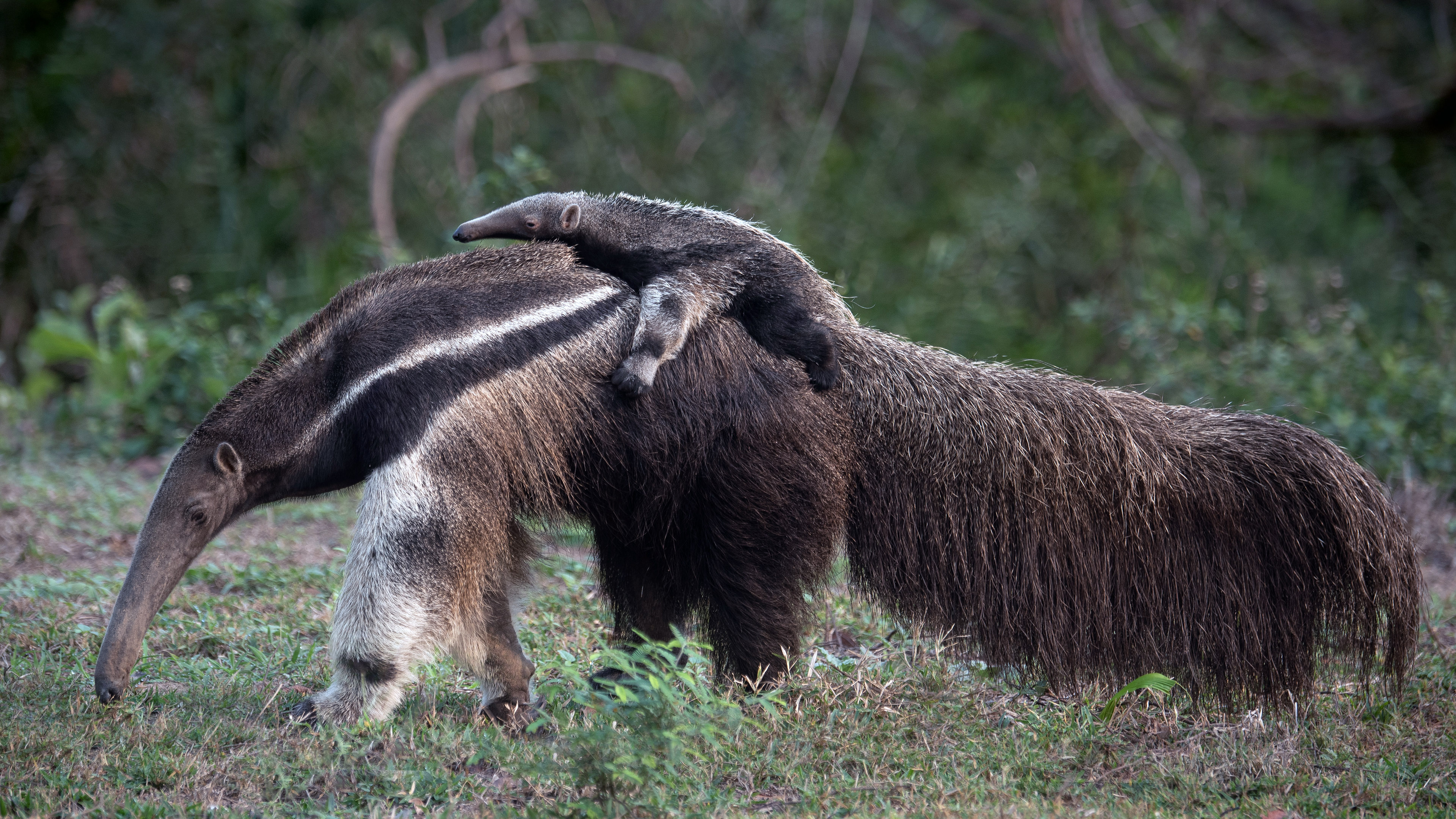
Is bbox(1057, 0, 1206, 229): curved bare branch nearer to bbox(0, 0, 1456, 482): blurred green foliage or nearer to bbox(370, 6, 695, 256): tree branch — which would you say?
bbox(0, 0, 1456, 482): blurred green foliage

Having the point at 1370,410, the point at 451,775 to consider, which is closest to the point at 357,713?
the point at 451,775

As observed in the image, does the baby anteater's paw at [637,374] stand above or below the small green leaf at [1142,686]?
above

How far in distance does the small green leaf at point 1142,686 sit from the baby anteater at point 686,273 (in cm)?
127

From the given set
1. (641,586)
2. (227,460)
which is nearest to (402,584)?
(227,460)

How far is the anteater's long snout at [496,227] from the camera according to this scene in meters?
4.34

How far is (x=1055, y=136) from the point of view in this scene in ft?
39.3

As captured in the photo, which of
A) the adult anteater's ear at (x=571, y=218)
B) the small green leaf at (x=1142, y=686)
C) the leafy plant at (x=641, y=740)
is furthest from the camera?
the adult anteater's ear at (x=571, y=218)

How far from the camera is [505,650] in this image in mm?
3928

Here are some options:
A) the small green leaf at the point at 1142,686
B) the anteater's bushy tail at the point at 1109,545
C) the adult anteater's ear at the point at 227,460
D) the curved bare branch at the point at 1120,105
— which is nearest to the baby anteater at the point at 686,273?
the anteater's bushy tail at the point at 1109,545

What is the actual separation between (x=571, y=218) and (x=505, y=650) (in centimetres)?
142

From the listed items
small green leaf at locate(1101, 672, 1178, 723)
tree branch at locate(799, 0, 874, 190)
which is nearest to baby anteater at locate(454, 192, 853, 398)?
small green leaf at locate(1101, 672, 1178, 723)

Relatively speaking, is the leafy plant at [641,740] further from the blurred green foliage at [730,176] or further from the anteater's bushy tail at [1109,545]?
the blurred green foliage at [730,176]

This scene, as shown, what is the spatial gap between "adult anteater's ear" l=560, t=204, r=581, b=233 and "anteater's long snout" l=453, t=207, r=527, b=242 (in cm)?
28

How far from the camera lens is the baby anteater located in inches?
145
